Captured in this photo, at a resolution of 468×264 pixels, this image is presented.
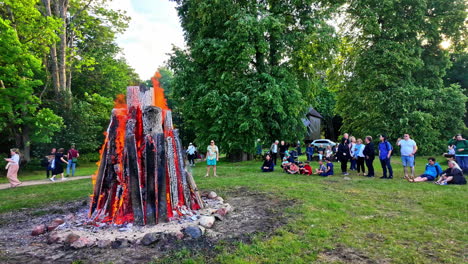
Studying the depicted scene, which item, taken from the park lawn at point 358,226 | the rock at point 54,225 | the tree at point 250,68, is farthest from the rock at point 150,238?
the tree at point 250,68

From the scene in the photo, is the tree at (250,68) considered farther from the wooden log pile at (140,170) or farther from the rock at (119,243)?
the rock at (119,243)

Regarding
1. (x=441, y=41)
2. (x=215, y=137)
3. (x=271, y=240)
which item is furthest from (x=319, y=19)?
(x=271, y=240)

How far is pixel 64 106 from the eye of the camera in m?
23.2

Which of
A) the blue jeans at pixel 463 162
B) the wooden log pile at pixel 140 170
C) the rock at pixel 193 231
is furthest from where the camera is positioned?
the blue jeans at pixel 463 162

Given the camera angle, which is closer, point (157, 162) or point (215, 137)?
point (157, 162)

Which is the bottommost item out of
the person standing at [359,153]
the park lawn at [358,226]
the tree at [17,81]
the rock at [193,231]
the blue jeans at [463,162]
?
the park lawn at [358,226]

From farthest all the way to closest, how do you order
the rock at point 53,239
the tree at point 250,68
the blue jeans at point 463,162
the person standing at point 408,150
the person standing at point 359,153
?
the tree at point 250,68 < the person standing at point 359,153 < the blue jeans at point 463,162 < the person standing at point 408,150 < the rock at point 53,239

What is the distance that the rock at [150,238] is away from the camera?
16.3 ft

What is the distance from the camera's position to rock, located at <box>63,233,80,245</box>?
198 inches

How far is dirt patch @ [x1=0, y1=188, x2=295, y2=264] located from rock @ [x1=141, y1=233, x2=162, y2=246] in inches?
3.1

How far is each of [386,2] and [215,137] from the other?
54.2 feet

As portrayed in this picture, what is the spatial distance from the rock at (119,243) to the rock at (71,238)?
0.71 metres

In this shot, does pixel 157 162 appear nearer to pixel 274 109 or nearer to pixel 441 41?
pixel 274 109

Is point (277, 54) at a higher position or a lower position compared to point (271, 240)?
higher
